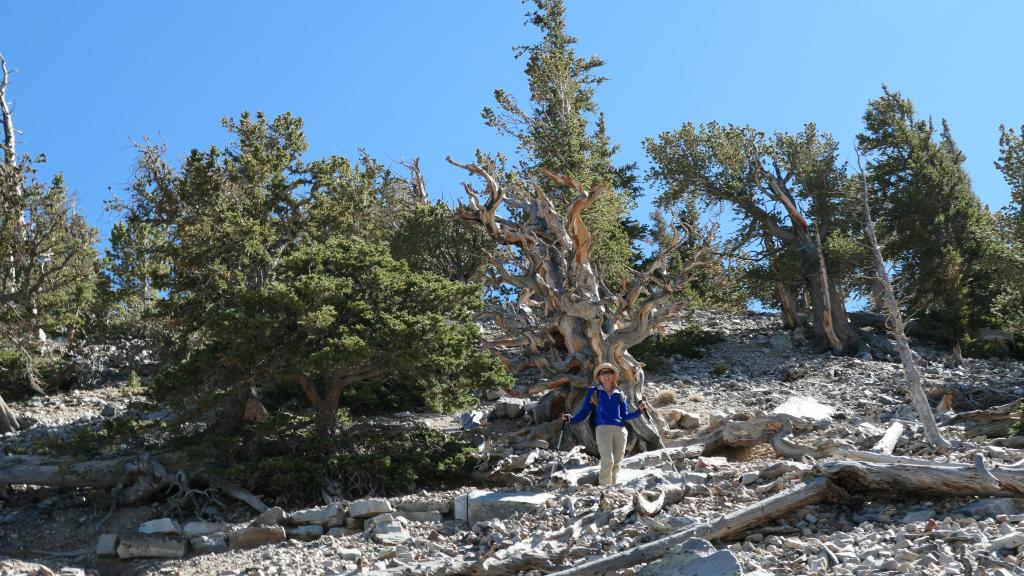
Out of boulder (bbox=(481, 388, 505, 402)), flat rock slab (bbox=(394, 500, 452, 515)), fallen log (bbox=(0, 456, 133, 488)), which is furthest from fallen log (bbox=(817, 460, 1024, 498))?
boulder (bbox=(481, 388, 505, 402))

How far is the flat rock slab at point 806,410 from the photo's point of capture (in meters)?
16.9

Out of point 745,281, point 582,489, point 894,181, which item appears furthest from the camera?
point 894,181

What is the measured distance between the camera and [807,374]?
24.8 metres

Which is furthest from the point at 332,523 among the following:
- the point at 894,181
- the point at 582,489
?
the point at 894,181

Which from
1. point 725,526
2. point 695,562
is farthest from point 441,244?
point 695,562

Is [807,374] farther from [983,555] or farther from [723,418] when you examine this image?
[983,555]

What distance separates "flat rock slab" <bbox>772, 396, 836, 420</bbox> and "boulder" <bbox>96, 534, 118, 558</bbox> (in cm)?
1062

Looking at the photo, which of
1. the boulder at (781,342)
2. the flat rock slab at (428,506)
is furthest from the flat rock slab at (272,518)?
the boulder at (781,342)

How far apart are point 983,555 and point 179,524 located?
9.90 metres

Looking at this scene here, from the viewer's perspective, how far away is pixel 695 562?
24.2 feet

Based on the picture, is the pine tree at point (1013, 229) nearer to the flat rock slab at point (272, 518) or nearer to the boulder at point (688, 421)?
the boulder at point (688, 421)

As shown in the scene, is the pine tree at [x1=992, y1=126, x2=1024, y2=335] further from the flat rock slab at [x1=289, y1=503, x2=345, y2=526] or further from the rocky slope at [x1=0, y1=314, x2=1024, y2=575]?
the flat rock slab at [x1=289, y1=503, x2=345, y2=526]

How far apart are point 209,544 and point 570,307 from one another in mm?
8620

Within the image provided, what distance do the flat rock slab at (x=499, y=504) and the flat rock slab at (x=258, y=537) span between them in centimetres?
221
